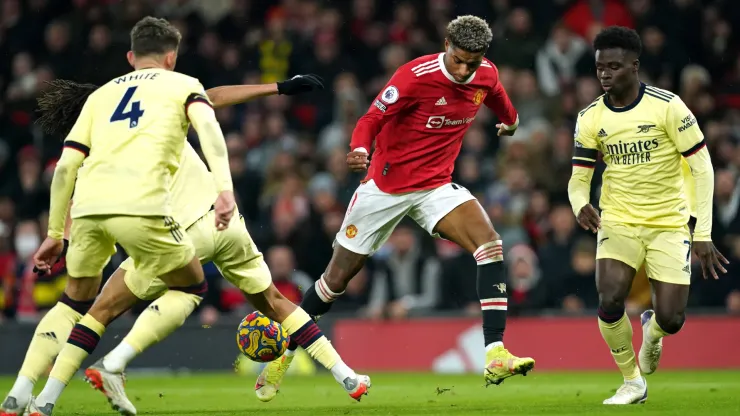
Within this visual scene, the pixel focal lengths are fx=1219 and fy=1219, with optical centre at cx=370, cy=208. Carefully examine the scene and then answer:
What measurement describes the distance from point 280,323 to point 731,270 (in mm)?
6864

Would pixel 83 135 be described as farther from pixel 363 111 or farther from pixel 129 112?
pixel 363 111

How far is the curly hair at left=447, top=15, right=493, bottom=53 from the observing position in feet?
27.4

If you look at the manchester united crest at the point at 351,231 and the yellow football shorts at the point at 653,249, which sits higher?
the yellow football shorts at the point at 653,249

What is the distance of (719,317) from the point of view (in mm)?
12891

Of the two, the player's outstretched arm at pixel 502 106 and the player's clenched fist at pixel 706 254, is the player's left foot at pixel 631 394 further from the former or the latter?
the player's outstretched arm at pixel 502 106

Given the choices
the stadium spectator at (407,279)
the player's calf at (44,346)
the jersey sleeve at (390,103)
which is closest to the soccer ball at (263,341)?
the player's calf at (44,346)

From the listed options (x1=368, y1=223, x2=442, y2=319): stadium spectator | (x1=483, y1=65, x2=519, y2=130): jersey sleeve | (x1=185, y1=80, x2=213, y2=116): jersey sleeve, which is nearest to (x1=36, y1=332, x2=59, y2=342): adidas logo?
(x1=185, y1=80, x2=213, y2=116): jersey sleeve

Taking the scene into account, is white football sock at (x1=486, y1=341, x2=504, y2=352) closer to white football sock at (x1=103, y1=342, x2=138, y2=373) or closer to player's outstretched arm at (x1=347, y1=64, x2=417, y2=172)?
player's outstretched arm at (x1=347, y1=64, x2=417, y2=172)

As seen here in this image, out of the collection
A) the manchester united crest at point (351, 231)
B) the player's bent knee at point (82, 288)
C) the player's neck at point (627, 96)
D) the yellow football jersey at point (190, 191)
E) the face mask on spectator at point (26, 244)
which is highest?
the player's neck at point (627, 96)

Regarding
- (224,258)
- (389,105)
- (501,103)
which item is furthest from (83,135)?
(501,103)

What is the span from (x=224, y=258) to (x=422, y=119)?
1.97 m

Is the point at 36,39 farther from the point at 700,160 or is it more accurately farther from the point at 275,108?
the point at 700,160

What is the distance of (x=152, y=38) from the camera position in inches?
281

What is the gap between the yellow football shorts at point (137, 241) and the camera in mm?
6812
